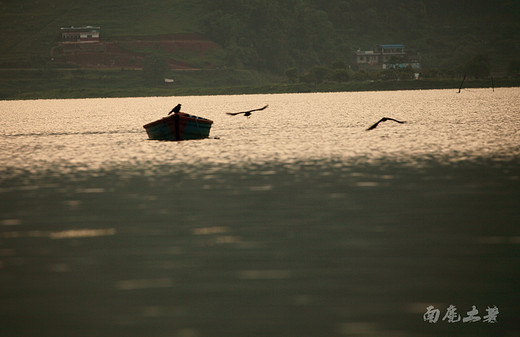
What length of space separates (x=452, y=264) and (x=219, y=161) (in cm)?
2891

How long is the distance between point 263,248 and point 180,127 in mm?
42135

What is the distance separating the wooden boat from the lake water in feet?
56.4

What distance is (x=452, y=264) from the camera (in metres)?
19.8

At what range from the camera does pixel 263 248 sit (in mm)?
21750

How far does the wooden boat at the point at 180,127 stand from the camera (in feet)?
206

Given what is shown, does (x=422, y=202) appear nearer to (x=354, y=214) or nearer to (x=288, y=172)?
(x=354, y=214)

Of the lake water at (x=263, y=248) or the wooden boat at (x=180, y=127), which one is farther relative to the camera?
the wooden boat at (x=180, y=127)

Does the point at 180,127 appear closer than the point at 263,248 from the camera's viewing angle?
No

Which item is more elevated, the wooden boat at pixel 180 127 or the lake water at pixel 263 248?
the wooden boat at pixel 180 127

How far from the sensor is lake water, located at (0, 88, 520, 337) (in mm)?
15812

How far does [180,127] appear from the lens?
6291 centimetres

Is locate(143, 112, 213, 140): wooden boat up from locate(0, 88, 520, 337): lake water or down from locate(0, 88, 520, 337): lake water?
up

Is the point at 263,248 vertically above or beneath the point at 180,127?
beneath

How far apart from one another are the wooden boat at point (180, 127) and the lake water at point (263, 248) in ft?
56.4
